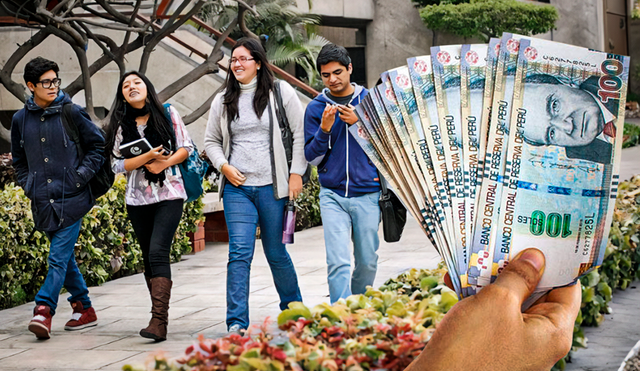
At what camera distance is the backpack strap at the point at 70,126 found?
5.85 meters

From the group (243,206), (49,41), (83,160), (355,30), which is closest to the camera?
(243,206)

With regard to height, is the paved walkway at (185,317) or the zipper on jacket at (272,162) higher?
the zipper on jacket at (272,162)

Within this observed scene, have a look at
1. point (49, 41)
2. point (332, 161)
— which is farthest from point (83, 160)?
point (49, 41)

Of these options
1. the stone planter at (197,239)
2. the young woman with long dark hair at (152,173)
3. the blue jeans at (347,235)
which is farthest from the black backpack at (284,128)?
the stone planter at (197,239)

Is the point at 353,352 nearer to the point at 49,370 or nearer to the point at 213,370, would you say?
the point at 213,370

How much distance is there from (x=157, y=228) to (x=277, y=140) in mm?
1004

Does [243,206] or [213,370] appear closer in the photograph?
[213,370]

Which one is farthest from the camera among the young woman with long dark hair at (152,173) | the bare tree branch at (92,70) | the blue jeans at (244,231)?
the bare tree branch at (92,70)

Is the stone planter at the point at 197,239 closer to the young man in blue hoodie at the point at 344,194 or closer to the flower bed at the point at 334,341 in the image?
the young man in blue hoodie at the point at 344,194

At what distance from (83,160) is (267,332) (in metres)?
3.76

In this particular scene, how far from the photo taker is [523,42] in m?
2.18

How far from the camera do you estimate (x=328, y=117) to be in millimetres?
4465

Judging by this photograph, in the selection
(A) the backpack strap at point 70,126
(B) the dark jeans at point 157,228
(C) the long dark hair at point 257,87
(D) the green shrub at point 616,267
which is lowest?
(D) the green shrub at point 616,267

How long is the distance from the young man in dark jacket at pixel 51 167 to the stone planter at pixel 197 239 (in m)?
4.21
